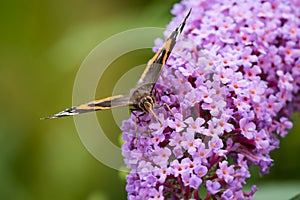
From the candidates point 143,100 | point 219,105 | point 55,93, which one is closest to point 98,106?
point 143,100

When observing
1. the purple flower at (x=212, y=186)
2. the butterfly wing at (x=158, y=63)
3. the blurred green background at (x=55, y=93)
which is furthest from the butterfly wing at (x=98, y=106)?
the blurred green background at (x=55, y=93)

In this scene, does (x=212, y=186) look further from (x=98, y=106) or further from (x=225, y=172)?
(x=98, y=106)

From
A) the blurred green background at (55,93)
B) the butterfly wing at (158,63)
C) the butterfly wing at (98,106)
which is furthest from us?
the blurred green background at (55,93)

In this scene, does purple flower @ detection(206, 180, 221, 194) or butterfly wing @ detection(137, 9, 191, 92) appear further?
butterfly wing @ detection(137, 9, 191, 92)

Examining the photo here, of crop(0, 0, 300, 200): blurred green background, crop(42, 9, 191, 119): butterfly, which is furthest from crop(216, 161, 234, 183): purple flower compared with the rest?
crop(0, 0, 300, 200): blurred green background

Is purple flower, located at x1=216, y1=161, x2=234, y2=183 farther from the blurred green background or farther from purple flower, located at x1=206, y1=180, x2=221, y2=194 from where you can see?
the blurred green background

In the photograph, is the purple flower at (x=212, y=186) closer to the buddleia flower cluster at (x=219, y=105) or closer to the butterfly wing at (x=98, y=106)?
the buddleia flower cluster at (x=219, y=105)
